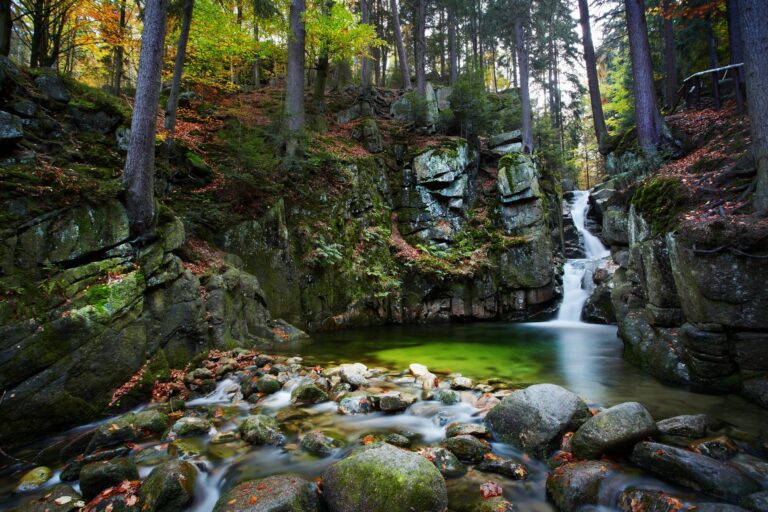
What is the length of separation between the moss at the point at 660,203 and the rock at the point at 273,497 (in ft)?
23.0

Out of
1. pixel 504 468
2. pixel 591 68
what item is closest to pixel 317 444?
pixel 504 468

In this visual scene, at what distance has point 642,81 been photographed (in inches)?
456

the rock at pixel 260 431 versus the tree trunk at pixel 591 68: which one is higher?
the tree trunk at pixel 591 68

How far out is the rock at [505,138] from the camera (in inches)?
701

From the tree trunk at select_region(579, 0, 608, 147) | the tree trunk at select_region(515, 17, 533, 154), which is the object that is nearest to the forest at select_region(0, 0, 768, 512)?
Answer: the tree trunk at select_region(579, 0, 608, 147)

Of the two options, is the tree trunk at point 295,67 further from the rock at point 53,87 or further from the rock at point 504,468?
the rock at point 504,468

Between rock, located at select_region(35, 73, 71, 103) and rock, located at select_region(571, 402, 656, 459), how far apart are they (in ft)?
36.2

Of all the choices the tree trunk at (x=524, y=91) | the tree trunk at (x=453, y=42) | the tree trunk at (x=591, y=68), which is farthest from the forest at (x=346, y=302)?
the tree trunk at (x=453, y=42)

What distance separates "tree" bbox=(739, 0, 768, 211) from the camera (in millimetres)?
5852

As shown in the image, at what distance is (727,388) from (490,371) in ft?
11.3

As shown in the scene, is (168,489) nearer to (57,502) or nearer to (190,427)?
(57,502)

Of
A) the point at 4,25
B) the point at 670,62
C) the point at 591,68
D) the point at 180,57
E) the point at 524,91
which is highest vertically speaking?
the point at 591,68

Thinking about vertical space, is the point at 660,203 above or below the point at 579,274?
above

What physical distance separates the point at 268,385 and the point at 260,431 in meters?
1.45
